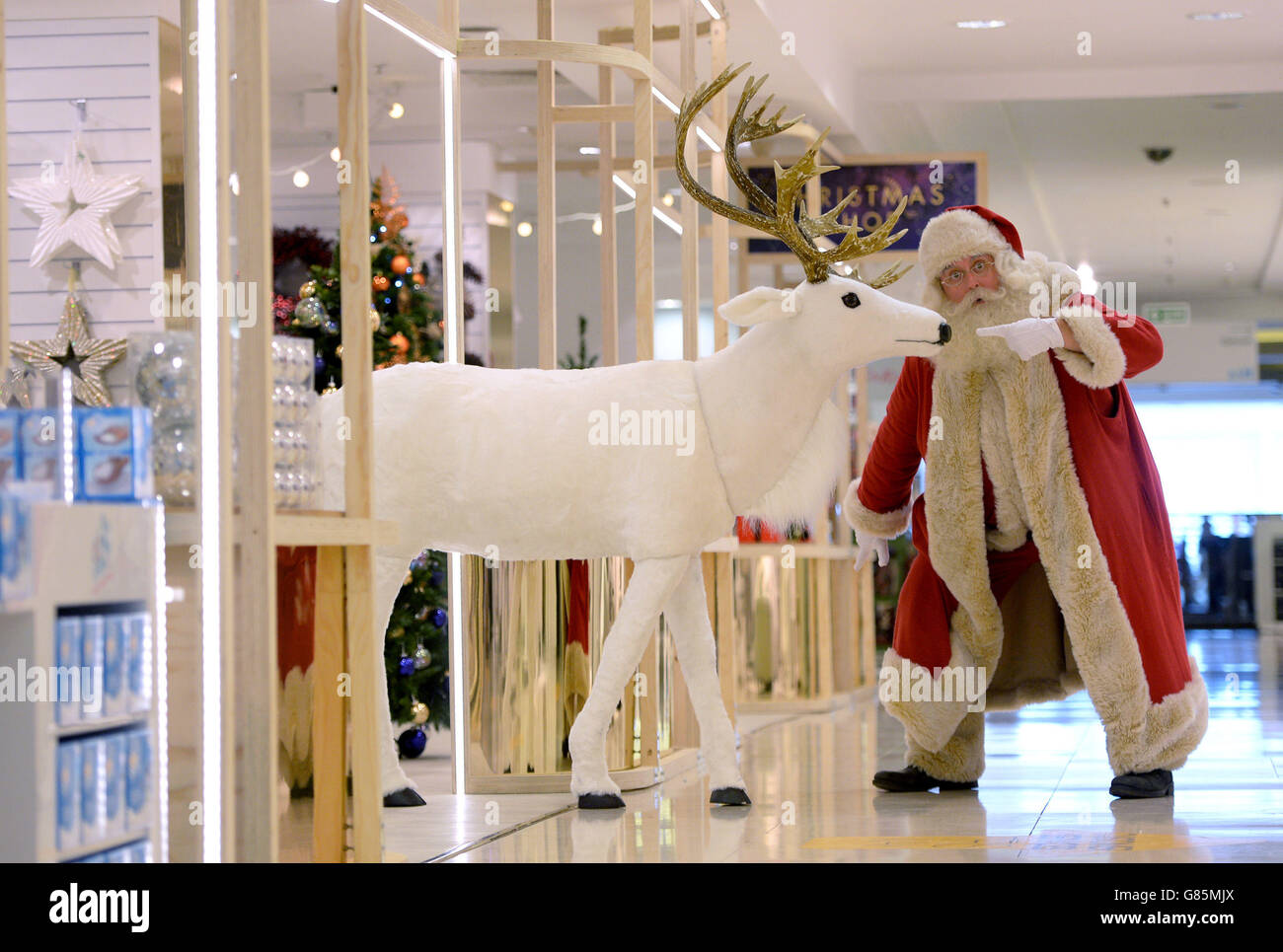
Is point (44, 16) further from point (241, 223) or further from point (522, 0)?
point (241, 223)

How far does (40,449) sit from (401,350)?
13.6 feet

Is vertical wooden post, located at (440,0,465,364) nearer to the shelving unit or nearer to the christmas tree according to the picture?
the christmas tree

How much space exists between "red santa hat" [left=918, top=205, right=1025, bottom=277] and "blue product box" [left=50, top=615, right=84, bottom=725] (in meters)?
2.75

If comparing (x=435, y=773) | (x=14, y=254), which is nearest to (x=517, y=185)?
(x=14, y=254)

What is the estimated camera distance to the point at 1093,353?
394 centimetres

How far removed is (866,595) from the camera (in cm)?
925

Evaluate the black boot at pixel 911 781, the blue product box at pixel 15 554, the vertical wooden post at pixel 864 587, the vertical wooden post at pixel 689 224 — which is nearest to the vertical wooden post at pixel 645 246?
the vertical wooden post at pixel 689 224

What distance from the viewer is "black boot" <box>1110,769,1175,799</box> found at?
Result: 390cm

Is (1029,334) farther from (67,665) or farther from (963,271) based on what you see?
(67,665)

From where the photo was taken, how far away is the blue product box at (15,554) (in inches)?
74.1

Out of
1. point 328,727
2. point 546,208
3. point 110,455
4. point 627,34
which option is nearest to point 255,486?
point 110,455

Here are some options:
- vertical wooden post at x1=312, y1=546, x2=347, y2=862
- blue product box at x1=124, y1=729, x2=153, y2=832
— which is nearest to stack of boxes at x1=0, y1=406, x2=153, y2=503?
blue product box at x1=124, y1=729, x2=153, y2=832
